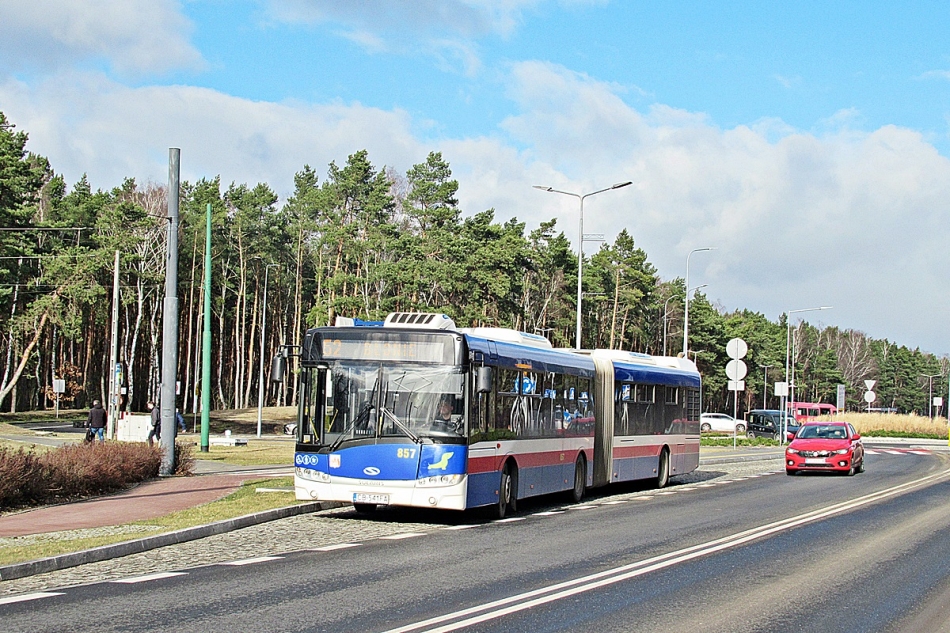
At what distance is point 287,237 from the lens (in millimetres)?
94500

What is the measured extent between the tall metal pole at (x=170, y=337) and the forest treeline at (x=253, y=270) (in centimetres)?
4055

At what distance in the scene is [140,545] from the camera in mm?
13172

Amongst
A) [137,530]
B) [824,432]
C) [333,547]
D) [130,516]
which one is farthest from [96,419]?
[333,547]

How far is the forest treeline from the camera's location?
6775cm

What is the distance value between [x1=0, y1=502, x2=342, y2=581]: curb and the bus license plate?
143 centimetres

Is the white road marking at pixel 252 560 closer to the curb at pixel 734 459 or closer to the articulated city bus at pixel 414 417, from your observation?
the articulated city bus at pixel 414 417

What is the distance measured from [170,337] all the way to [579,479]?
9.06 m

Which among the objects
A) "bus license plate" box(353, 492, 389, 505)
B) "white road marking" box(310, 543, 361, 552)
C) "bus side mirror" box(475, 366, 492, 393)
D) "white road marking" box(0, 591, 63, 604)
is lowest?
"white road marking" box(310, 543, 361, 552)

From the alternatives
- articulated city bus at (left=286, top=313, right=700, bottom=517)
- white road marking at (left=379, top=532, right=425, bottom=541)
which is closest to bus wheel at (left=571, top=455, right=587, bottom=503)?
articulated city bus at (left=286, top=313, right=700, bottom=517)

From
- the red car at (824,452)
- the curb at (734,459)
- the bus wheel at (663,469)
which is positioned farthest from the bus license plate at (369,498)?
the curb at (734,459)

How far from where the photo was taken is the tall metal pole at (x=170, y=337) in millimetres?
22922

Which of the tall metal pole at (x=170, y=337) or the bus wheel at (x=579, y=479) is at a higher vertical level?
the tall metal pole at (x=170, y=337)

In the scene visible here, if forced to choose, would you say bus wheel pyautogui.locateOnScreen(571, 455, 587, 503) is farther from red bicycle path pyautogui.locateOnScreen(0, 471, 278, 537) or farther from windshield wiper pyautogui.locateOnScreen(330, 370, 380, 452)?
red bicycle path pyautogui.locateOnScreen(0, 471, 278, 537)

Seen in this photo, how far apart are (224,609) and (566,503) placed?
12882mm
